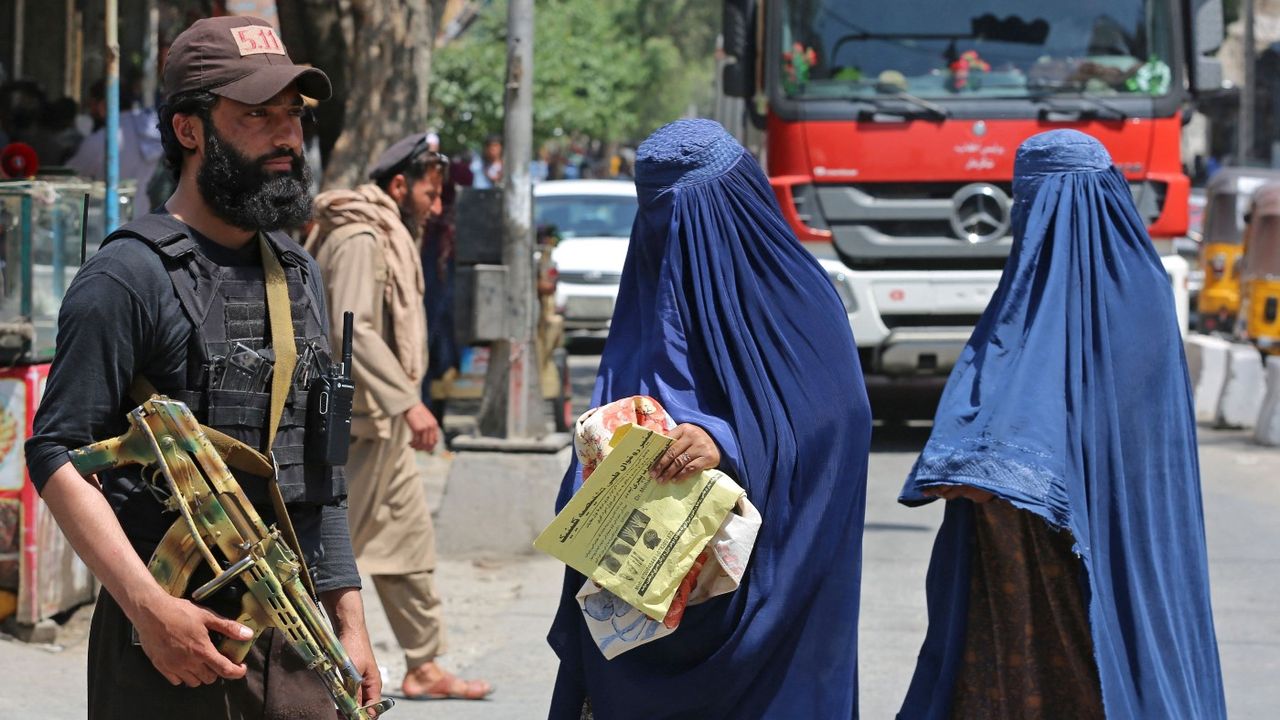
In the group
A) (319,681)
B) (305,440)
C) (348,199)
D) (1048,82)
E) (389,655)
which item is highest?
(1048,82)

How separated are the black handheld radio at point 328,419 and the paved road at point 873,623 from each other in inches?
109

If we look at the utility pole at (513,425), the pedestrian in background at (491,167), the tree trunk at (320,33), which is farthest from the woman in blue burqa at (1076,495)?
the pedestrian in background at (491,167)

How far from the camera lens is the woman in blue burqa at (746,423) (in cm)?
338

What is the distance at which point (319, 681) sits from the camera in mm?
2689

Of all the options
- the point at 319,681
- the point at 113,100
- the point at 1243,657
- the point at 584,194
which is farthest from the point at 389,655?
the point at 584,194

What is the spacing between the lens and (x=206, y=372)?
2.56 m

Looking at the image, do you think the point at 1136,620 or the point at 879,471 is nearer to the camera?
the point at 1136,620

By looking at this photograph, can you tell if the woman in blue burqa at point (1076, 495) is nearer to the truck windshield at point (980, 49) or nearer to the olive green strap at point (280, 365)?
the olive green strap at point (280, 365)

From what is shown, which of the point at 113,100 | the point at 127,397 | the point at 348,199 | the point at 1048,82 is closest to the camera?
the point at 127,397

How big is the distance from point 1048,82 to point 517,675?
5523 millimetres

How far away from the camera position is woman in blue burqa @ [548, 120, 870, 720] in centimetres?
338

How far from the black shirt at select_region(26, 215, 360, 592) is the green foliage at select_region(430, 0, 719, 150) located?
22.4 m

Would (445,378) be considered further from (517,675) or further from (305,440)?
(305,440)

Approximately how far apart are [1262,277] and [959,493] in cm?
908
